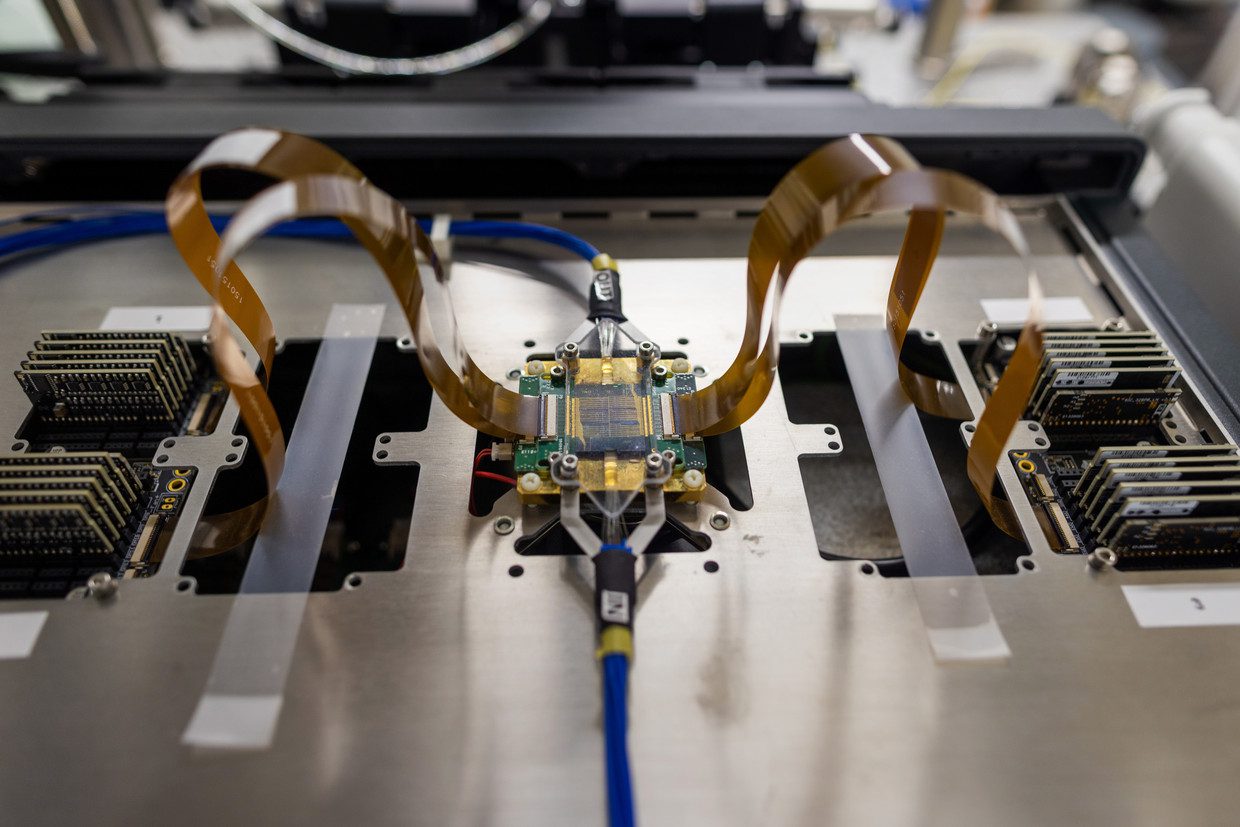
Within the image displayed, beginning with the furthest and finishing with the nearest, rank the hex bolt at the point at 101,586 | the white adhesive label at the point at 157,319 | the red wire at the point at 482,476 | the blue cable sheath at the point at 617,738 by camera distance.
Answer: the white adhesive label at the point at 157,319 → the red wire at the point at 482,476 → the hex bolt at the point at 101,586 → the blue cable sheath at the point at 617,738

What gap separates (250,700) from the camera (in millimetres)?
1118

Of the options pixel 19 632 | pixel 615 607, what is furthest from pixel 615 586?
pixel 19 632

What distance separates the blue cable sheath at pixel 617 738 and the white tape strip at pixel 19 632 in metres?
0.84

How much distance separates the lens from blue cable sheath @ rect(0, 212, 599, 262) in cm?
177

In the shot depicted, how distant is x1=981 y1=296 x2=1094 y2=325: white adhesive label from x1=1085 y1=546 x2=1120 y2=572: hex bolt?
55cm

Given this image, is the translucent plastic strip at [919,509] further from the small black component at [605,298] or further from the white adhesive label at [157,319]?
the white adhesive label at [157,319]

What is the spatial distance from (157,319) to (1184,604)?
1.92 metres

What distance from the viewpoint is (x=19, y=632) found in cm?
119

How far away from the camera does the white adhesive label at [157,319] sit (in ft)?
5.34

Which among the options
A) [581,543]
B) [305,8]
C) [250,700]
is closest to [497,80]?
[305,8]

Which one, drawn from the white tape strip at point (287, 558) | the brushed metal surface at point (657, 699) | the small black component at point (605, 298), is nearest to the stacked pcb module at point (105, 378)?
the brushed metal surface at point (657, 699)

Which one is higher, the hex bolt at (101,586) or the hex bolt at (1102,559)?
the hex bolt at (1102,559)

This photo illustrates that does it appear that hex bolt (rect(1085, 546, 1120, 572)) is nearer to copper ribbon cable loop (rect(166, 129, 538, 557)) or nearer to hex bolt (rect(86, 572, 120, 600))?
copper ribbon cable loop (rect(166, 129, 538, 557))

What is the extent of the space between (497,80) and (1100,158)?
1586mm
